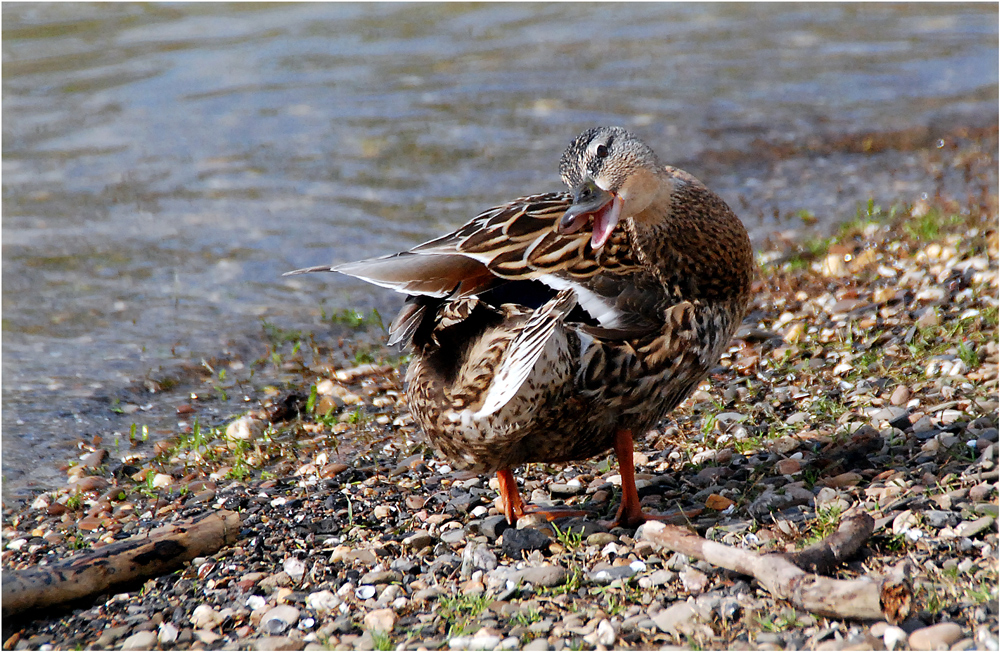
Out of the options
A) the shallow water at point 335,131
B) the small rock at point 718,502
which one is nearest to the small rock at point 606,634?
the small rock at point 718,502

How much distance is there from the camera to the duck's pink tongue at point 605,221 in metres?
3.33

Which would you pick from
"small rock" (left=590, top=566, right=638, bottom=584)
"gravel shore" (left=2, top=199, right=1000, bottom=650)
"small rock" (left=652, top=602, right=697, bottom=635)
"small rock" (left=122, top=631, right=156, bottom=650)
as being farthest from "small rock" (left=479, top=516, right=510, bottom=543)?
"small rock" (left=122, top=631, right=156, bottom=650)

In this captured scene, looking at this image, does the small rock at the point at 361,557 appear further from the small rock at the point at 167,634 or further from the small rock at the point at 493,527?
the small rock at the point at 167,634

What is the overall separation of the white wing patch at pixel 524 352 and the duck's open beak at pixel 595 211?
306 millimetres

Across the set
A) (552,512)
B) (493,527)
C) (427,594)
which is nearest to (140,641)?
(427,594)

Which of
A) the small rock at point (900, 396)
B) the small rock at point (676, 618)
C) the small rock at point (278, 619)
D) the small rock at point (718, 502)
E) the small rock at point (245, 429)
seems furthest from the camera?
the small rock at point (245, 429)

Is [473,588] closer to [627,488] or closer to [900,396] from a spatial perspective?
[627,488]

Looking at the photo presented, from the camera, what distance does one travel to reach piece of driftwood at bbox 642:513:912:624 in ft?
8.45

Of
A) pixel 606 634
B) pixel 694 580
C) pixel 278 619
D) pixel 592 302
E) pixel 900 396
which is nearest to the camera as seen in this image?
pixel 606 634

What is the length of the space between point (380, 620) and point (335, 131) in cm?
766

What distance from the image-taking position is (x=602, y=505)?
3816 mm

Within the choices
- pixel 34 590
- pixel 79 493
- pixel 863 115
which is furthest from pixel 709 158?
pixel 34 590

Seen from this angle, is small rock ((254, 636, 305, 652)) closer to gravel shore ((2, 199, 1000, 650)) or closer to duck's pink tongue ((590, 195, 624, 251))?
gravel shore ((2, 199, 1000, 650))

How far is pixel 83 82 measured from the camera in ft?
36.4
